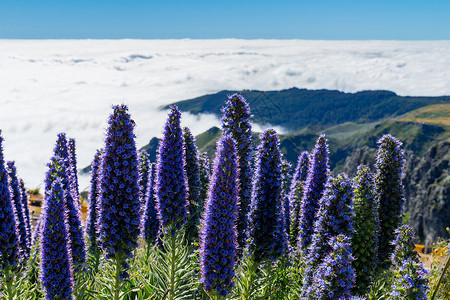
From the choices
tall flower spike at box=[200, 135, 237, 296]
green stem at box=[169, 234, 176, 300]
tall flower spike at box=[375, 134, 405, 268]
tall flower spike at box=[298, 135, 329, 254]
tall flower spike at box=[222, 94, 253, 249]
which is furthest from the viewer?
tall flower spike at box=[222, 94, 253, 249]

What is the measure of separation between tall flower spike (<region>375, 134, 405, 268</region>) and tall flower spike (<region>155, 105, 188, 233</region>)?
613 cm

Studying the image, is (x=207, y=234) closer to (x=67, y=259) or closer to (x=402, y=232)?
(x=67, y=259)

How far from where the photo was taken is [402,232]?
31.2 ft

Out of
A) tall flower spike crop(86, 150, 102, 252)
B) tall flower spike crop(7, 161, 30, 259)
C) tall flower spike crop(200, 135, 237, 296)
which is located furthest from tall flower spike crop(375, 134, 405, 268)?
tall flower spike crop(7, 161, 30, 259)

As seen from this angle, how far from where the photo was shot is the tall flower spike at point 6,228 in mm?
9211

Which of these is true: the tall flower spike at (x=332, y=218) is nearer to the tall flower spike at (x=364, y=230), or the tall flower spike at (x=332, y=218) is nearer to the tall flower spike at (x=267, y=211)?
the tall flower spike at (x=364, y=230)

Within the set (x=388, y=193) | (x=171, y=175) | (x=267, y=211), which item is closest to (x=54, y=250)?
(x=171, y=175)

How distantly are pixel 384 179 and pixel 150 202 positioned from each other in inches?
343

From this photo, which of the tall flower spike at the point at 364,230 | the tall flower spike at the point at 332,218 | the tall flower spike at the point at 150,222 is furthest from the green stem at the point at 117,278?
the tall flower spike at the point at 364,230

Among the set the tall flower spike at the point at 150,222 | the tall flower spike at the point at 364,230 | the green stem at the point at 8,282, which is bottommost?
the tall flower spike at the point at 150,222

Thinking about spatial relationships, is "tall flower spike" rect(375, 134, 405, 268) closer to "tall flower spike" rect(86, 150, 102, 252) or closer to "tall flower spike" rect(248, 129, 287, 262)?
"tall flower spike" rect(248, 129, 287, 262)

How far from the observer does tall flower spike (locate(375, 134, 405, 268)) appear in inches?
480

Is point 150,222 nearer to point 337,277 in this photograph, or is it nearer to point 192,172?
point 192,172

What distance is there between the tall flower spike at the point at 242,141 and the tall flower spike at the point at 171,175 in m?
1.78
